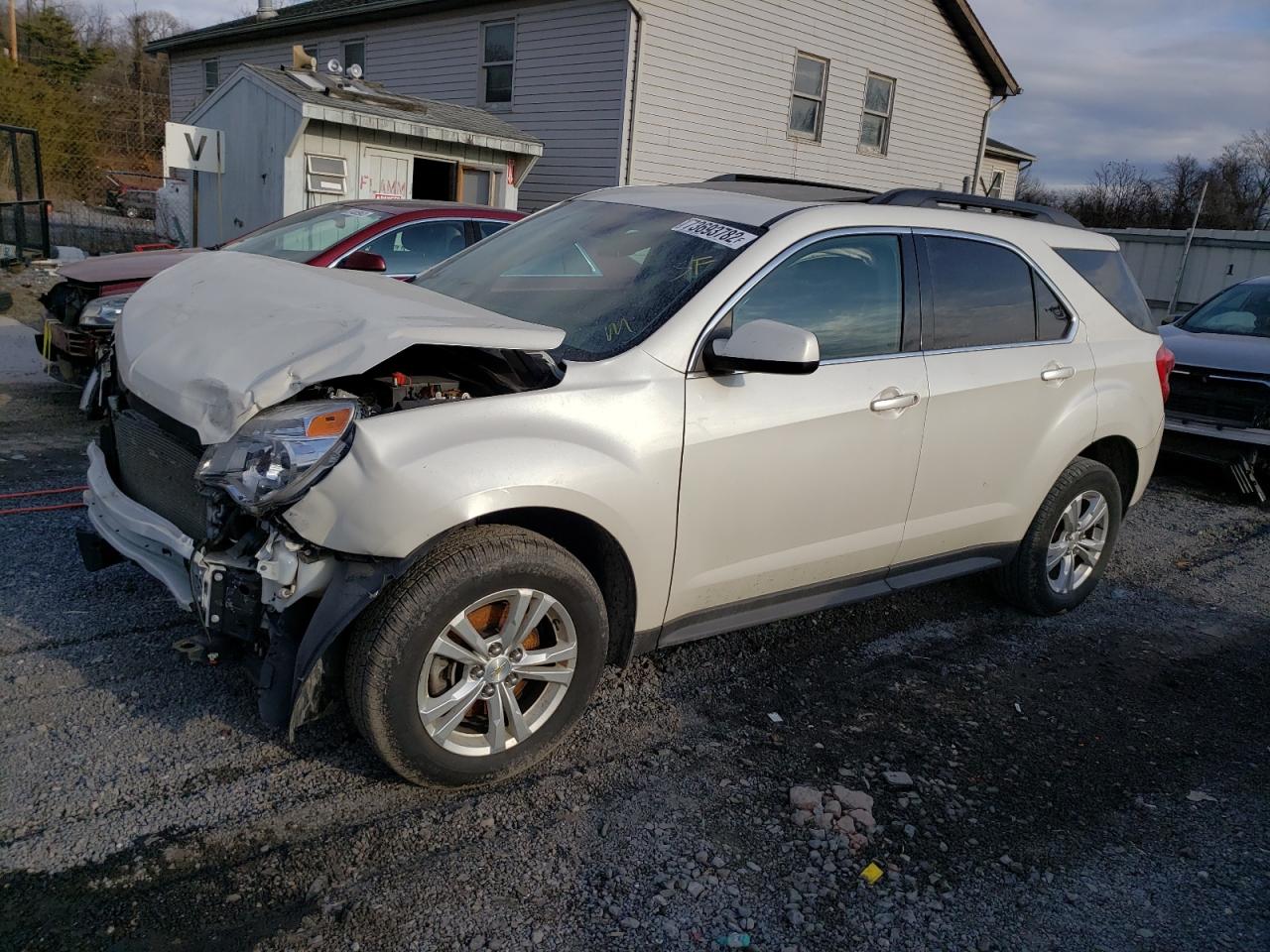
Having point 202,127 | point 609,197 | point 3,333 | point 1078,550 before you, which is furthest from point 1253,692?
point 202,127

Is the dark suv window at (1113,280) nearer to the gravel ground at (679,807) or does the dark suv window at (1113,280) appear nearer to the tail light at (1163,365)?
the tail light at (1163,365)

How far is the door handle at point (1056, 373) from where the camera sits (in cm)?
437

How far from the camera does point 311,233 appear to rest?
7.71 meters

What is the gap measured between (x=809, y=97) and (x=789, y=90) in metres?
0.64

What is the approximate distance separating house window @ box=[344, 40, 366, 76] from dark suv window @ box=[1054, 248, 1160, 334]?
18.5 m

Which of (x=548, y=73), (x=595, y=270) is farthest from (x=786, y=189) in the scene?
(x=548, y=73)

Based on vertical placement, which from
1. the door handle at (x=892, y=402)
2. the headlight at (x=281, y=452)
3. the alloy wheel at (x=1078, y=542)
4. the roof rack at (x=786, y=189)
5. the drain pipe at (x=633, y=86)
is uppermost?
the drain pipe at (x=633, y=86)

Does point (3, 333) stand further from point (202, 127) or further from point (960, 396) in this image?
point (960, 396)

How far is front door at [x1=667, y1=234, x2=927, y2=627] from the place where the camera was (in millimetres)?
3332

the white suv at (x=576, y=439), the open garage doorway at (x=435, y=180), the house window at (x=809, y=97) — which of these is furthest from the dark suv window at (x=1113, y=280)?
the house window at (x=809, y=97)

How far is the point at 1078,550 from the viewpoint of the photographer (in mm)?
4953

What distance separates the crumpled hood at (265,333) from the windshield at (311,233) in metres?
3.97

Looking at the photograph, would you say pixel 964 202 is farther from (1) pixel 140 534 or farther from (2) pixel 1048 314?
(1) pixel 140 534

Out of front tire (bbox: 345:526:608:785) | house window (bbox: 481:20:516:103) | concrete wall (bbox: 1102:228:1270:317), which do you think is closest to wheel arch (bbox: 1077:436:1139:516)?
front tire (bbox: 345:526:608:785)
